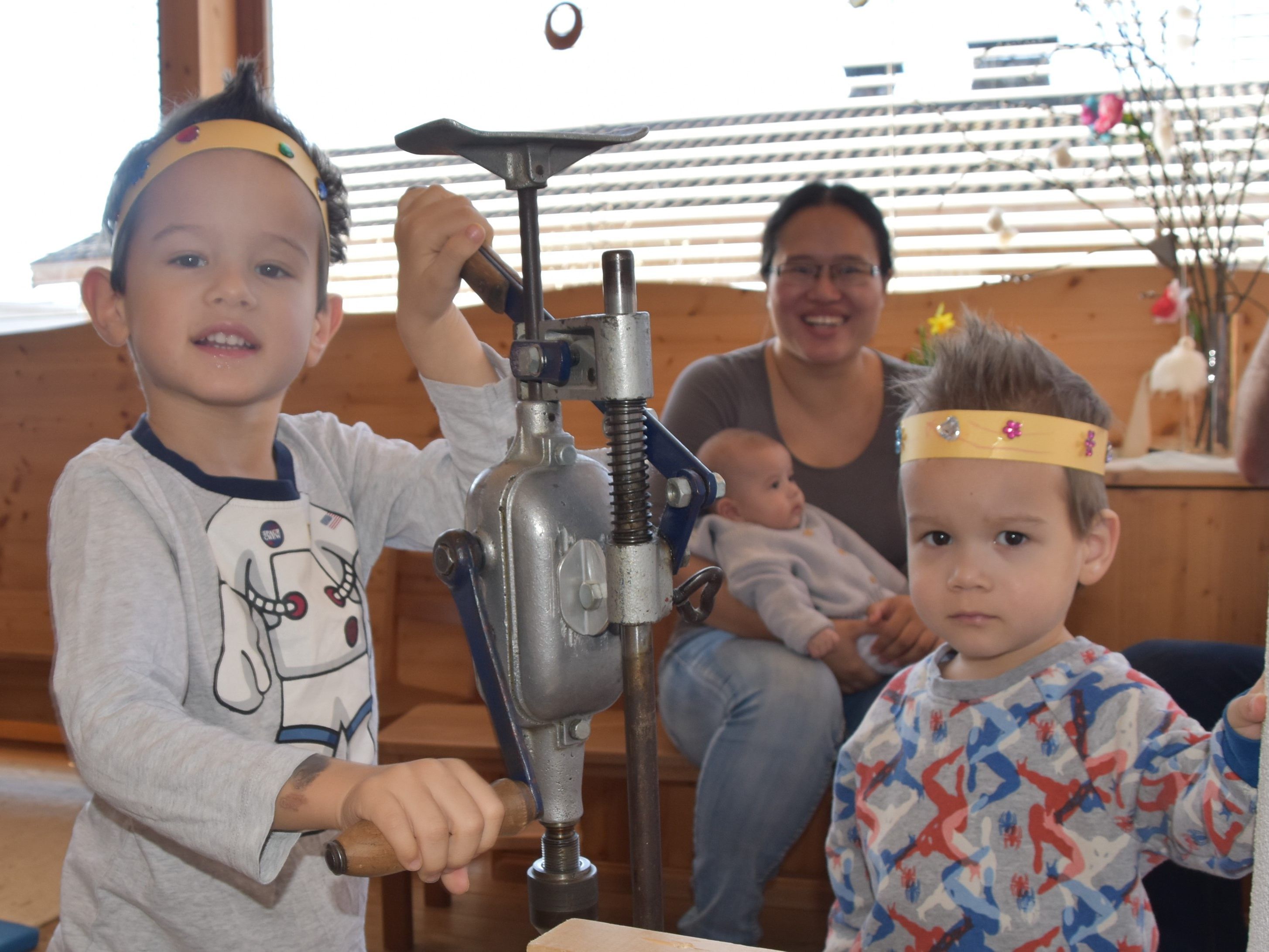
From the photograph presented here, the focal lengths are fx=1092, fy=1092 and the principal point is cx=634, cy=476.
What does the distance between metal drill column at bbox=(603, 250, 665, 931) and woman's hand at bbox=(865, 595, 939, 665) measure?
1.45m

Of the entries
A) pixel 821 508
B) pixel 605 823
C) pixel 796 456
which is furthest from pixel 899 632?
pixel 605 823

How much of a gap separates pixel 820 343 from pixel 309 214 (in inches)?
54.3

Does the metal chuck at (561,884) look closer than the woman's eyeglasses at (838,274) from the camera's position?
Yes

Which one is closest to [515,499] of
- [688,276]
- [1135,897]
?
[1135,897]

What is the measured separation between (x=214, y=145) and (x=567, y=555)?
679 mm

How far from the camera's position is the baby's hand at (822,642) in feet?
6.66

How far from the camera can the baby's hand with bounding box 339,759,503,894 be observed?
60cm

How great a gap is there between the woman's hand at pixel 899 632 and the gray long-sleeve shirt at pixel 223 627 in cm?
105

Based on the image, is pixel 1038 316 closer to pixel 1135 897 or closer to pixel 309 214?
pixel 1135 897

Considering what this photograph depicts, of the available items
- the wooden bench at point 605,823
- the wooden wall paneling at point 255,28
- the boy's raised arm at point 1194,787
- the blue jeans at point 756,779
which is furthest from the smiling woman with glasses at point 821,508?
the wooden wall paneling at point 255,28

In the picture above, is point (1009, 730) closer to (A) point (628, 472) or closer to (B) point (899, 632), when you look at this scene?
(A) point (628, 472)

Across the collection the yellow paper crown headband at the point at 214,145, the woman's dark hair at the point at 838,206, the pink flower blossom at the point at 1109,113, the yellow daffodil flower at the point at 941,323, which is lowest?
the yellow daffodil flower at the point at 941,323

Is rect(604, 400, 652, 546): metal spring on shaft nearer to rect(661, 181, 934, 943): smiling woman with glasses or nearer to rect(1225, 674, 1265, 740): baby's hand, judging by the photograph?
rect(1225, 674, 1265, 740): baby's hand

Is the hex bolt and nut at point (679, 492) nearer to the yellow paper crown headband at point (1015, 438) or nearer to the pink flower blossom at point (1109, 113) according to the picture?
the yellow paper crown headband at point (1015, 438)
